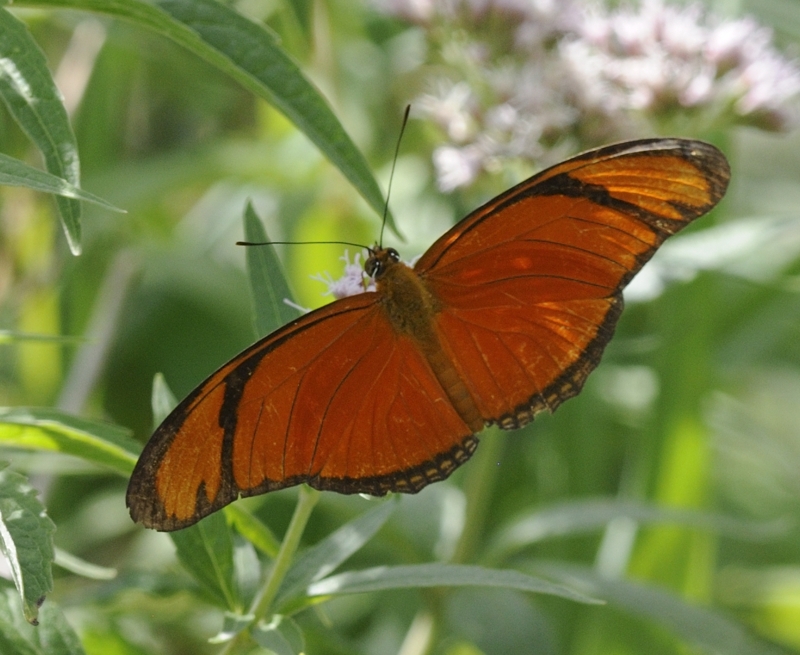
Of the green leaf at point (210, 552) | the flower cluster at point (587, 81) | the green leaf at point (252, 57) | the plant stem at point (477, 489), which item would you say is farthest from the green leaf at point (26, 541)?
the flower cluster at point (587, 81)

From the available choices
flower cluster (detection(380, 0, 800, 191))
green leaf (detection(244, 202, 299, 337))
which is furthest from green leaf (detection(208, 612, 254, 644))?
flower cluster (detection(380, 0, 800, 191))

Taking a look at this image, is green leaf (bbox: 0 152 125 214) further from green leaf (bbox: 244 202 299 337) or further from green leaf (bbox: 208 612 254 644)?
green leaf (bbox: 208 612 254 644)

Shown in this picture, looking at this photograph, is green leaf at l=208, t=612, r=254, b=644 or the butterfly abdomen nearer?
green leaf at l=208, t=612, r=254, b=644

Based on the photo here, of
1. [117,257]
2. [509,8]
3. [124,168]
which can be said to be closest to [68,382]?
[117,257]

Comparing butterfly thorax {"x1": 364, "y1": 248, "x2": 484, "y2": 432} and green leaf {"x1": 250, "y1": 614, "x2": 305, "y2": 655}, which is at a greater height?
butterfly thorax {"x1": 364, "y1": 248, "x2": 484, "y2": 432}

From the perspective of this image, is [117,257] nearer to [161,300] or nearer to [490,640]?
[161,300]

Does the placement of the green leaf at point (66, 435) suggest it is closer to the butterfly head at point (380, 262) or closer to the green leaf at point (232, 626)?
the green leaf at point (232, 626)
